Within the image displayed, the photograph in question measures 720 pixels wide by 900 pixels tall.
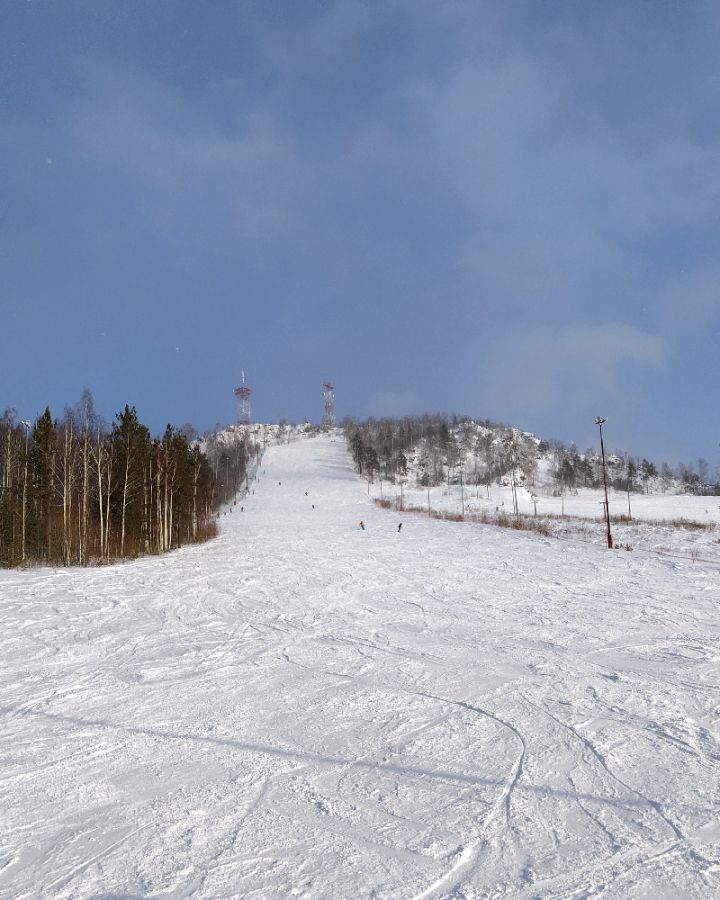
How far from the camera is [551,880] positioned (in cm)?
307

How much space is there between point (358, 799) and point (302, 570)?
51.1 feet

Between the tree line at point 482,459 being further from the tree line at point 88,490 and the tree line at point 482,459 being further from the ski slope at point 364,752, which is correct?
the ski slope at point 364,752

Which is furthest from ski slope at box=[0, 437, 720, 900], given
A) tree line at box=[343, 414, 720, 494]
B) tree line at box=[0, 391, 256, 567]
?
tree line at box=[343, 414, 720, 494]

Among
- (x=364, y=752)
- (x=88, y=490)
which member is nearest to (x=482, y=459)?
(x=88, y=490)

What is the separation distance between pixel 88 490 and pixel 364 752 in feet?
93.4

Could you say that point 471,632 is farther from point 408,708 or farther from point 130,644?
point 130,644

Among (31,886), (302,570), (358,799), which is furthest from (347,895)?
(302,570)

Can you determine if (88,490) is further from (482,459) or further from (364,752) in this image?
(482,459)

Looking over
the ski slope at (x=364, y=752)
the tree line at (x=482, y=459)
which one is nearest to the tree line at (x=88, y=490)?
the ski slope at (x=364, y=752)

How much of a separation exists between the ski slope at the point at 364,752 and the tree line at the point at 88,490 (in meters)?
15.0

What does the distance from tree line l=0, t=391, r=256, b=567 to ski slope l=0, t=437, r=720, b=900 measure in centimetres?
1502

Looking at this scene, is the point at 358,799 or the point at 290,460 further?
the point at 290,460

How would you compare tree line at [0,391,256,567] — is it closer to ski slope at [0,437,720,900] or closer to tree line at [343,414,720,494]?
ski slope at [0,437,720,900]

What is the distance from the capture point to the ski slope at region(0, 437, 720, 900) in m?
3.21
